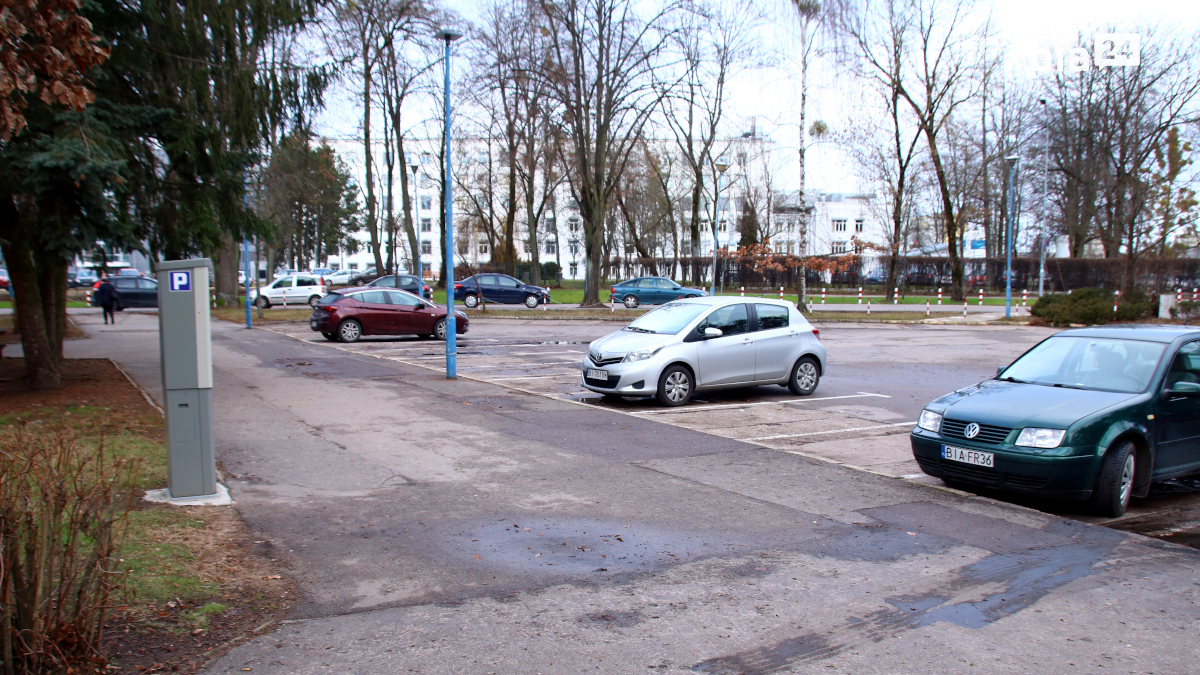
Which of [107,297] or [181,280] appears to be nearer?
[181,280]

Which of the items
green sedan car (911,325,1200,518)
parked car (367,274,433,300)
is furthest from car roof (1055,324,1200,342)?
parked car (367,274,433,300)

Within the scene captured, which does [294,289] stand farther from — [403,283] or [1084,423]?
[1084,423]

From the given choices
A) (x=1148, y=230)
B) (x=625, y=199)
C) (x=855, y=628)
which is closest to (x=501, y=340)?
(x=855, y=628)

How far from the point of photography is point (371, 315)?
79.6 ft

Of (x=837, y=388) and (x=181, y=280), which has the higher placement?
(x=181, y=280)

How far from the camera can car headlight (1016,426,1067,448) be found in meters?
7.12

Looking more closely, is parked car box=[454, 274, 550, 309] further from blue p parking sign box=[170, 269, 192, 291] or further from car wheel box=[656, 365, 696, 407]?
blue p parking sign box=[170, 269, 192, 291]

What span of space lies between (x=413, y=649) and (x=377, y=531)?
7.27 feet

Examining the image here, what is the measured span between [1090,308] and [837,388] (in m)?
20.4

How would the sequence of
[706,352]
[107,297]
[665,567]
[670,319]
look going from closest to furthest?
[665,567] < [706,352] < [670,319] < [107,297]

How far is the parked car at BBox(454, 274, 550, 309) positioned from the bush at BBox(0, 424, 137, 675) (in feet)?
128

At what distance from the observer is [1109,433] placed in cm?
716

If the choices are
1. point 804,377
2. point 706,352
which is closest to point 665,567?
point 706,352

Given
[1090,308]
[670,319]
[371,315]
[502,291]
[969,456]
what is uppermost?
[502,291]
